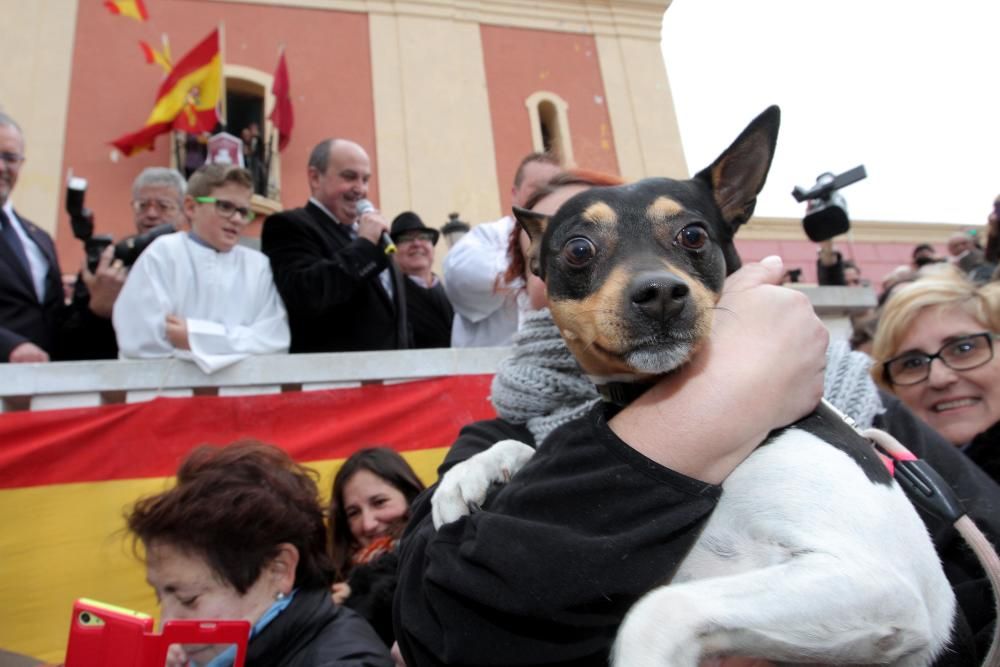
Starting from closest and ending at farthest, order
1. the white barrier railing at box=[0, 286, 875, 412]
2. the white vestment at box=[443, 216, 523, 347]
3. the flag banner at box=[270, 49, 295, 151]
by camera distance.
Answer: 1. the white barrier railing at box=[0, 286, 875, 412]
2. the white vestment at box=[443, 216, 523, 347]
3. the flag banner at box=[270, 49, 295, 151]

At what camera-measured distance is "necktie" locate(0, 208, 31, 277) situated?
13.7 ft

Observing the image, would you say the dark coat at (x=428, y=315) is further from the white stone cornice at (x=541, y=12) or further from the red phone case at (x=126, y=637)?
the white stone cornice at (x=541, y=12)

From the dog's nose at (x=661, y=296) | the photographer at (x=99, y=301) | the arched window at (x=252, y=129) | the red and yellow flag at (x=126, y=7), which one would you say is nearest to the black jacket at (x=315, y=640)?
the dog's nose at (x=661, y=296)

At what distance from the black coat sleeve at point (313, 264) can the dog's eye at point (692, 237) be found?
2794mm

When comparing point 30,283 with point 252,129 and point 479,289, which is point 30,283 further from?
point 252,129

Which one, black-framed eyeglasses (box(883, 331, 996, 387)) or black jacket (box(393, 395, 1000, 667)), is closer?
black jacket (box(393, 395, 1000, 667))

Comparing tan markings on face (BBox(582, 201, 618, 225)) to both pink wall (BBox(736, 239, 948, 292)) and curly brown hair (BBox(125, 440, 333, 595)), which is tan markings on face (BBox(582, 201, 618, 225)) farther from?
pink wall (BBox(736, 239, 948, 292))

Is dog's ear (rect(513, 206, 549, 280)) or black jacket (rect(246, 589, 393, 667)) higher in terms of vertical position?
dog's ear (rect(513, 206, 549, 280))

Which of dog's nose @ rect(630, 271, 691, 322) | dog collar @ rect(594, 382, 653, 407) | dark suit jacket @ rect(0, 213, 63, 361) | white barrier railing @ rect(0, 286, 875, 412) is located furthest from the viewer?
dark suit jacket @ rect(0, 213, 63, 361)

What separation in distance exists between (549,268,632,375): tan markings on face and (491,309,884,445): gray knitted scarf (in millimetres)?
207

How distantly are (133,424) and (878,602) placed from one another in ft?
11.4

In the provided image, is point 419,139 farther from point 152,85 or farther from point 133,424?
point 133,424

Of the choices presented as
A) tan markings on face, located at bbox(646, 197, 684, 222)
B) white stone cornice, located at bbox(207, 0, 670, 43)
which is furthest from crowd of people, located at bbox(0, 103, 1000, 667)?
white stone cornice, located at bbox(207, 0, 670, 43)

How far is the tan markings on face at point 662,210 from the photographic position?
1740 millimetres
